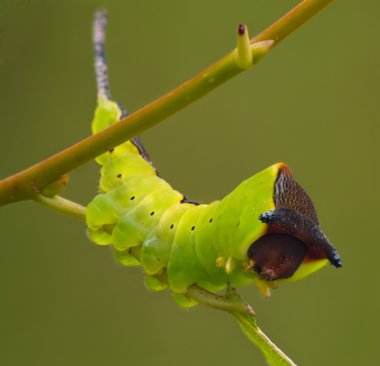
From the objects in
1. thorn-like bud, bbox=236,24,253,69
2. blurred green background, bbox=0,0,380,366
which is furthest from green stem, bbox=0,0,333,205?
blurred green background, bbox=0,0,380,366

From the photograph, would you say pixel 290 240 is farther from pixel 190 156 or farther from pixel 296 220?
pixel 190 156

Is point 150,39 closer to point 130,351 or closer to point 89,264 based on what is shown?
point 89,264

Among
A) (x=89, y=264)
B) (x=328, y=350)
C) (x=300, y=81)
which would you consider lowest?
(x=328, y=350)

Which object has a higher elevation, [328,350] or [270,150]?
[270,150]

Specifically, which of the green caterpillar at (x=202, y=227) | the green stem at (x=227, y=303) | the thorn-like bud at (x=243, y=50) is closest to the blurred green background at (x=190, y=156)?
the green caterpillar at (x=202, y=227)

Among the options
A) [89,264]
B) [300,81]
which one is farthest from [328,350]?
[300,81]

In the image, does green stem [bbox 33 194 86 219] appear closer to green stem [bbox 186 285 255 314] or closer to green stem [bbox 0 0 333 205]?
green stem [bbox 0 0 333 205]
